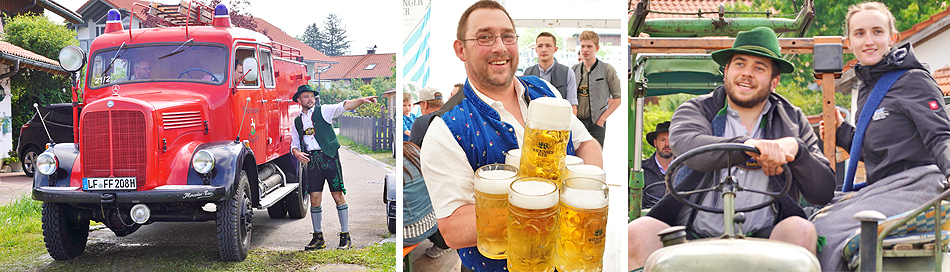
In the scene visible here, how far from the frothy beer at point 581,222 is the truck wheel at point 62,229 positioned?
3.68m

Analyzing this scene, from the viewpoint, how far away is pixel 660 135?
6.72 ft

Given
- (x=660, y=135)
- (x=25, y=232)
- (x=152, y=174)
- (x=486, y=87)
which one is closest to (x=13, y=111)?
(x=25, y=232)

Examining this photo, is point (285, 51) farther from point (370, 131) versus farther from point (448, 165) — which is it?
point (448, 165)

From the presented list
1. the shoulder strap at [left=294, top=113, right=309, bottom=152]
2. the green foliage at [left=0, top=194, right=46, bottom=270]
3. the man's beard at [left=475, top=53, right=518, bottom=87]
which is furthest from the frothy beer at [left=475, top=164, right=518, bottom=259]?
the green foliage at [left=0, top=194, right=46, bottom=270]

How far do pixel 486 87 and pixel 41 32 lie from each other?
12.6 ft

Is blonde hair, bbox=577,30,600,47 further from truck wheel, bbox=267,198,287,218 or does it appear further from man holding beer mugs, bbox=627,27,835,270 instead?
Result: truck wheel, bbox=267,198,287,218

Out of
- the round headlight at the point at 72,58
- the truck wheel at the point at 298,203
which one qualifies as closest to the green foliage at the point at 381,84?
the truck wheel at the point at 298,203

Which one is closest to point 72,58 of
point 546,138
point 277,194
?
point 277,194

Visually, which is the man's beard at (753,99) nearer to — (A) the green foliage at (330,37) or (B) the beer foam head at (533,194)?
(B) the beer foam head at (533,194)

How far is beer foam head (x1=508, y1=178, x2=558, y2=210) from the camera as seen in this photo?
1.57 m

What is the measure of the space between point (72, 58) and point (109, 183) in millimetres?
1017

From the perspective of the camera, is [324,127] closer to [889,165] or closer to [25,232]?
[25,232]

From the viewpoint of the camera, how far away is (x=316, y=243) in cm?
405

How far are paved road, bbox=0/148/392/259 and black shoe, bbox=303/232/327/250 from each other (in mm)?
47
